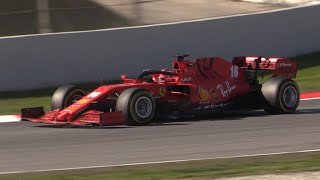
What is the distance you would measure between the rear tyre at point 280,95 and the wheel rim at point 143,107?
8.13 feet

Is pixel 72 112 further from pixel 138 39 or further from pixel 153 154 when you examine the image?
pixel 138 39

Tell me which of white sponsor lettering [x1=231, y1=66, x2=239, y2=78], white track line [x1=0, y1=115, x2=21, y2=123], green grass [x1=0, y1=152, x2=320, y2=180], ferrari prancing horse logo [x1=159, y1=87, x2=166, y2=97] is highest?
white sponsor lettering [x1=231, y1=66, x2=239, y2=78]

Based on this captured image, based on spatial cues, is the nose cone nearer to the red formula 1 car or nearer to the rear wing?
the red formula 1 car

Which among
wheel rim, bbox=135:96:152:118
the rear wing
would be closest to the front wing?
wheel rim, bbox=135:96:152:118

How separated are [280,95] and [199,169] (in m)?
5.61

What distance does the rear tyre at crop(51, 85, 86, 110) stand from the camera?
1346 cm

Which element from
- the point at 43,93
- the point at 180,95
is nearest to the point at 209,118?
the point at 180,95

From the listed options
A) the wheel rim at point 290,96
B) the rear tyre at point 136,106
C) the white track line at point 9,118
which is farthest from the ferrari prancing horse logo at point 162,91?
the white track line at point 9,118

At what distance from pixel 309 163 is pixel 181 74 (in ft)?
16.6

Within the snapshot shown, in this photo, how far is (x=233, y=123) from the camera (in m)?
13.0

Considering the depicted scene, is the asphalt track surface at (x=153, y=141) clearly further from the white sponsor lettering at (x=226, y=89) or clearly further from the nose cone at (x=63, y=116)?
the white sponsor lettering at (x=226, y=89)

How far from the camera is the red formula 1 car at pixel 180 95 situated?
12.6m

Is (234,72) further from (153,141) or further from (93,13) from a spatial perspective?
(93,13)

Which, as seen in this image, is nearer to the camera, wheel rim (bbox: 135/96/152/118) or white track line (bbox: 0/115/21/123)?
wheel rim (bbox: 135/96/152/118)
